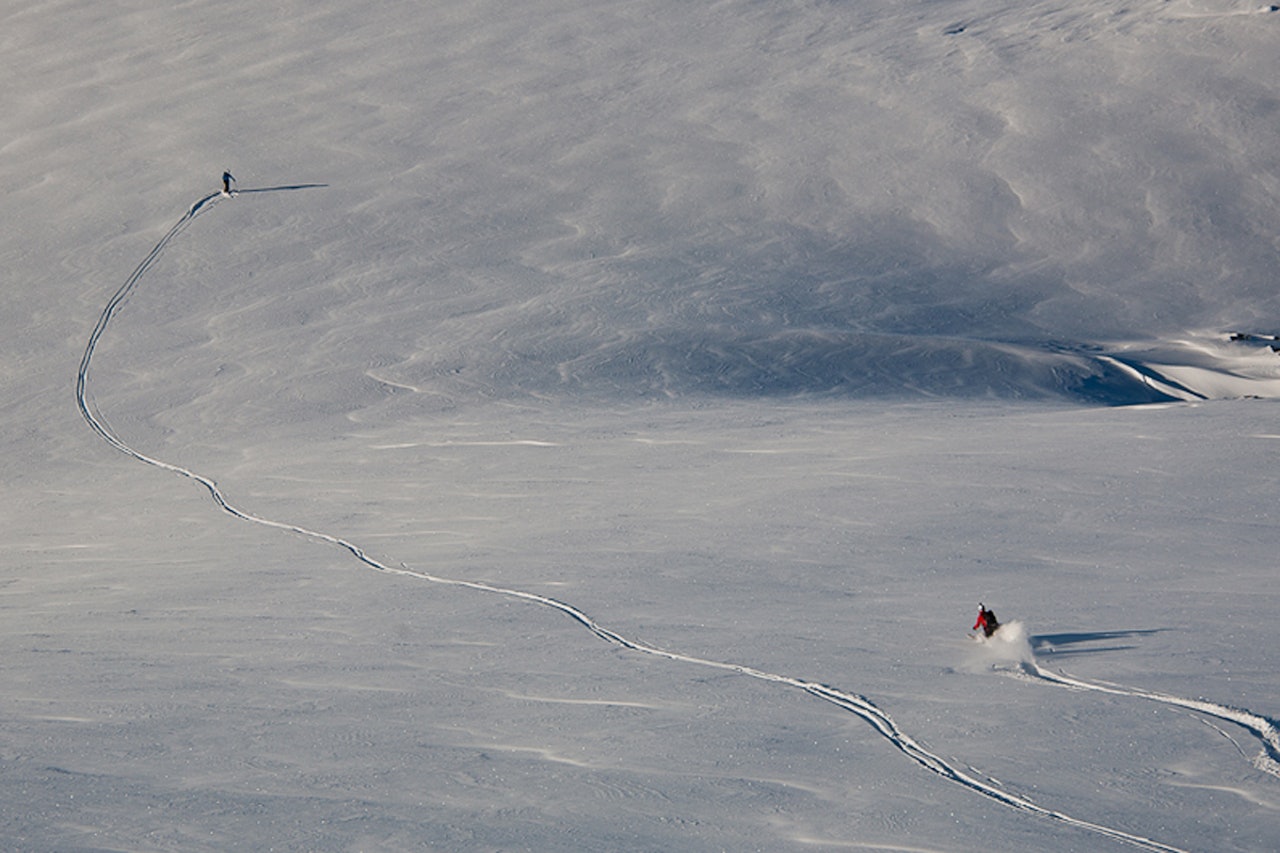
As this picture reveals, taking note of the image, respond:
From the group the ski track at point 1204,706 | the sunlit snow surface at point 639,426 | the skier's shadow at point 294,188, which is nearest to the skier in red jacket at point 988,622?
the sunlit snow surface at point 639,426

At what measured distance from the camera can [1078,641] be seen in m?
8.01

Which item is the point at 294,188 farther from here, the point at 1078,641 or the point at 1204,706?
the point at 1204,706

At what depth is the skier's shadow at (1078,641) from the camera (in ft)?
25.7

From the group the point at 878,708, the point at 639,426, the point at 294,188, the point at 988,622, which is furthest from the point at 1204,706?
the point at 294,188

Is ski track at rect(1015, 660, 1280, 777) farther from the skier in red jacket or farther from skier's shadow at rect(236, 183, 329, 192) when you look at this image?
skier's shadow at rect(236, 183, 329, 192)

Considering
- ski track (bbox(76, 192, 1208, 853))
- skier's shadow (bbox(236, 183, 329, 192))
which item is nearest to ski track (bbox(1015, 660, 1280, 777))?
ski track (bbox(76, 192, 1208, 853))

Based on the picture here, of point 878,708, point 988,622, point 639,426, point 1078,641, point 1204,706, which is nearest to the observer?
point 1204,706

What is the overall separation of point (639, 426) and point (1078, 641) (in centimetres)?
822

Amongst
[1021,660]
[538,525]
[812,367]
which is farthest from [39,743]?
[812,367]

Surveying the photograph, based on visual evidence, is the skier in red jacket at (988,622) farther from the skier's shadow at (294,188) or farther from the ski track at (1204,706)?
the skier's shadow at (294,188)

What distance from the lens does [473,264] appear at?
69.7 ft

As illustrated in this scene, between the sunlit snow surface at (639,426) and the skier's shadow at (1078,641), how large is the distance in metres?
0.03

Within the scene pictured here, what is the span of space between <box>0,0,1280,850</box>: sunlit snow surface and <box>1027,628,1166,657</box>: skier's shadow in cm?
3

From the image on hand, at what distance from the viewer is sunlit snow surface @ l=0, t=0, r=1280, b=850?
620cm
